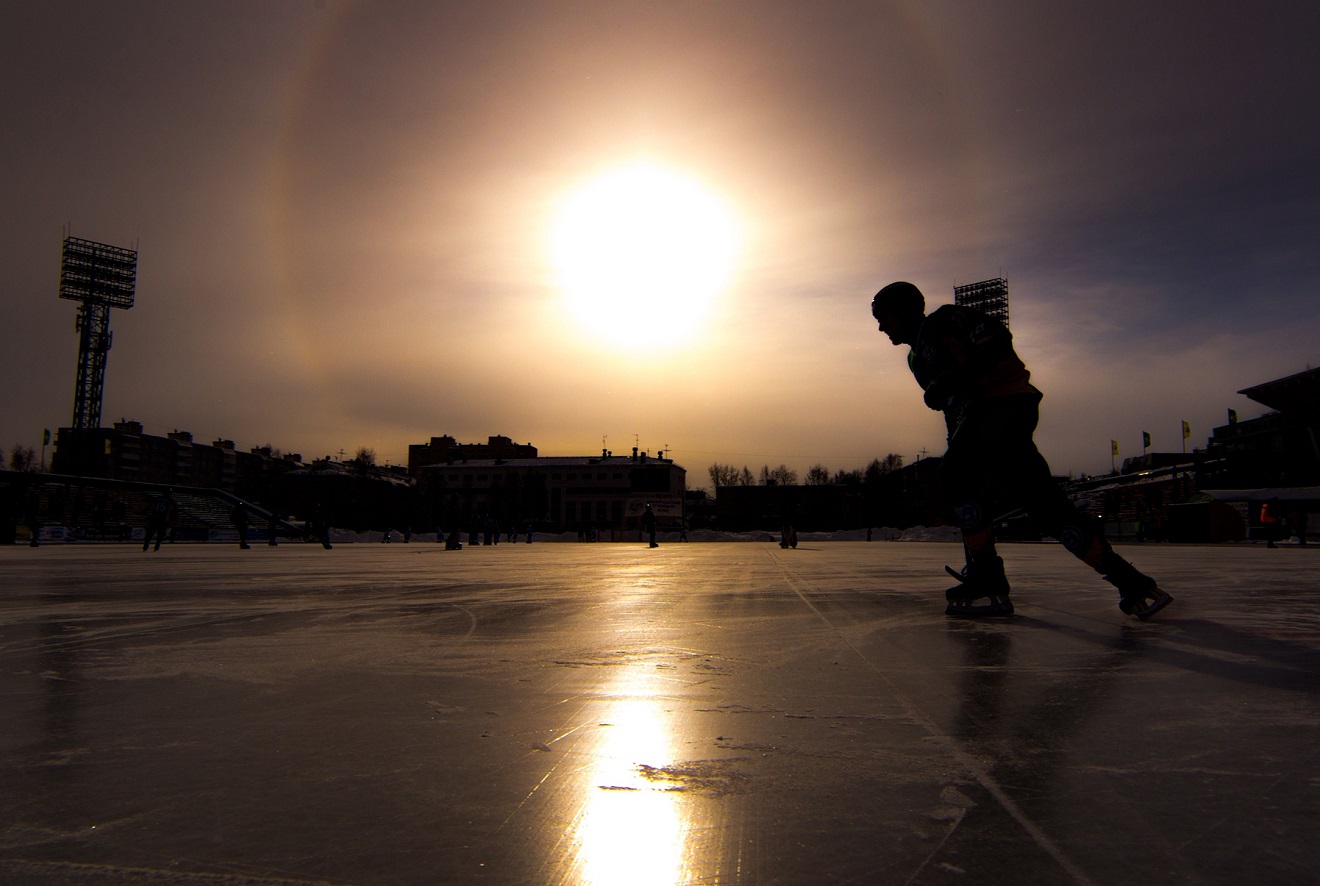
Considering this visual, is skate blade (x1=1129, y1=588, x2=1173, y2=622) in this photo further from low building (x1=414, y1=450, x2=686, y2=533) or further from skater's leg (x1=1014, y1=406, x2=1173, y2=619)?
low building (x1=414, y1=450, x2=686, y2=533)

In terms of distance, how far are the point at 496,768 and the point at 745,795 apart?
574 millimetres

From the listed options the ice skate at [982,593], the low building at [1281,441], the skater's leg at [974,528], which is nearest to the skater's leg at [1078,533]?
the skater's leg at [974,528]

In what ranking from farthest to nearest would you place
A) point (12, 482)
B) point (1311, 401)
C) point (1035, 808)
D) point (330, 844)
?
point (1311, 401)
point (12, 482)
point (1035, 808)
point (330, 844)

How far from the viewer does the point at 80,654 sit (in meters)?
3.45

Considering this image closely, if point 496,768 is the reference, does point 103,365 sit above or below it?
above

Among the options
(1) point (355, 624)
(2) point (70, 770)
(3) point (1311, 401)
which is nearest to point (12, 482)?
(1) point (355, 624)

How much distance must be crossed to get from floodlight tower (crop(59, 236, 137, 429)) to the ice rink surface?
7486 cm

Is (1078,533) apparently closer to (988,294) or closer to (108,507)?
(108,507)

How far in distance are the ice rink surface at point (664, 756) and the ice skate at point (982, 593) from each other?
652 millimetres

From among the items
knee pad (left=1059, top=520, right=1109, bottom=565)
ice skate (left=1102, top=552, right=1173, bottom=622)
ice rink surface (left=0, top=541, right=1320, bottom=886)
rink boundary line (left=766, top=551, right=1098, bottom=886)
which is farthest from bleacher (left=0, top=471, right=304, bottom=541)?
rink boundary line (left=766, top=551, right=1098, bottom=886)

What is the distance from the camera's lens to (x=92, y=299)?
66.0 metres

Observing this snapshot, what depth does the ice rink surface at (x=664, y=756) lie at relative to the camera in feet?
4.37

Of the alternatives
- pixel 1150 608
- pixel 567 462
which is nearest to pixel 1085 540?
pixel 1150 608

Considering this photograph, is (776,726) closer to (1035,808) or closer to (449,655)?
(1035,808)
